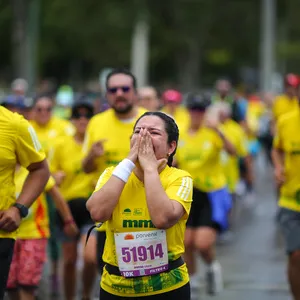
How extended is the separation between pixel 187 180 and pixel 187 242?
4202 mm

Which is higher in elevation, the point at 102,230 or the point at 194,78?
the point at 194,78

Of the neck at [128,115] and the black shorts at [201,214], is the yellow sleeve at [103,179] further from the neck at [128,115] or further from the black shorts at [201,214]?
the black shorts at [201,214]

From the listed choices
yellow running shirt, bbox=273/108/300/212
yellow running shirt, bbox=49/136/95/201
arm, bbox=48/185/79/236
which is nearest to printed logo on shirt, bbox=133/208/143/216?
arm, bbox=48/185/79/236

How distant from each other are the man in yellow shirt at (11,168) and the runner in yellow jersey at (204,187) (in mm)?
3687

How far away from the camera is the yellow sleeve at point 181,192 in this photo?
5.09 meters

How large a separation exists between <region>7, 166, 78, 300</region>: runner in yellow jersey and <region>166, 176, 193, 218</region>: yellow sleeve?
2.24m

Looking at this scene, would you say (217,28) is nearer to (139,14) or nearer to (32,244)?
(139,14)

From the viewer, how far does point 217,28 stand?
55156 millimetres

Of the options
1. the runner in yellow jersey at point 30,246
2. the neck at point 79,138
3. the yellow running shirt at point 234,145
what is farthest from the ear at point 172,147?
the yellow running shirt at point 234,145

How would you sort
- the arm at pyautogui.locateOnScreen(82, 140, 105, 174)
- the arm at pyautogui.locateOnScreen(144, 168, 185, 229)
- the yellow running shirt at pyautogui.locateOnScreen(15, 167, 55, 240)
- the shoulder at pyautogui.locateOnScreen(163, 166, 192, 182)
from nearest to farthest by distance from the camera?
the arm at pyautogui.locateOnScreen(144, 168, 185, 229)
the shoulder at pyautogui.locateOnScreen(163, 166, 192, 182)
the yellow running shirt at pyautogui.locateOnScreen(15, 167, 55, 240)
the arm at pyautogui.locateOnScreen(82, 140, 105, 174)

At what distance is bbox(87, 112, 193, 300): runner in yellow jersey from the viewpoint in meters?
5.04

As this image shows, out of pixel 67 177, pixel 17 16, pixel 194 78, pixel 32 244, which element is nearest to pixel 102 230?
pixel 32 244

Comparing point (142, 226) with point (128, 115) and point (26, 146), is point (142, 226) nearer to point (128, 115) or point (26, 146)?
point (26, 146)

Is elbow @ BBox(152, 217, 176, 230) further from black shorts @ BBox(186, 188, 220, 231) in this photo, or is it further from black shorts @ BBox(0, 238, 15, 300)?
black shorts @ BBox(186, 188, 220, 231)
